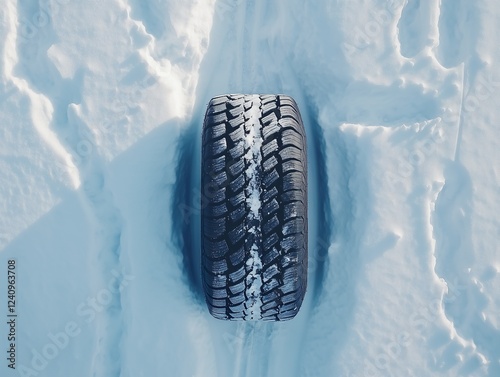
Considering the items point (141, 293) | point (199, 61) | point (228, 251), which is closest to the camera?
point (228, 251)

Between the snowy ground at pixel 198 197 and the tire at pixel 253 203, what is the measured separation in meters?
0.53

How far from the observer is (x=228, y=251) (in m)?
2.59

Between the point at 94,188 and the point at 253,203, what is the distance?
111 centimetres

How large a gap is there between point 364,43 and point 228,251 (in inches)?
64.1

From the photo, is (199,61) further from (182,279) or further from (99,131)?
(182,279)

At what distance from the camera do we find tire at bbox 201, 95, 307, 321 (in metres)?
2.55

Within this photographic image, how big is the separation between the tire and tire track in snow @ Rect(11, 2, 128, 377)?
72 centimetres

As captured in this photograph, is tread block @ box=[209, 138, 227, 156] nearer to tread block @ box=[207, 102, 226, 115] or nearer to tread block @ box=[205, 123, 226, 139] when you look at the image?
tread block @ box=[205, 123, 226, 139]

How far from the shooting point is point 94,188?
3076 millimetres

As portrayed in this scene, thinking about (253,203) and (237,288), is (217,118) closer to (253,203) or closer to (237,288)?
(253,203)

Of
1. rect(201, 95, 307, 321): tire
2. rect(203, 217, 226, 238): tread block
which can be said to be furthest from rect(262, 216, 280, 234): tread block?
rect(203, 217, 226, 238): tread block

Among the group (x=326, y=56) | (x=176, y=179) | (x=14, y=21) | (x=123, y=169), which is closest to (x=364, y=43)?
(x=326, y=56)

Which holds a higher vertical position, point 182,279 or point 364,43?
point 364,43

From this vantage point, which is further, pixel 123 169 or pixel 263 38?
pixel 263 38
